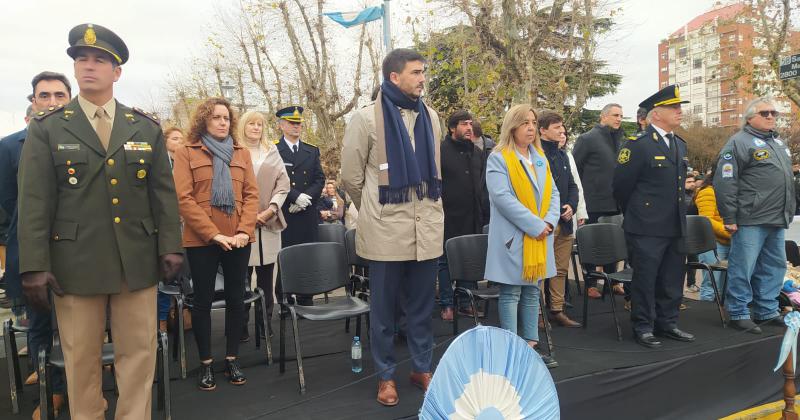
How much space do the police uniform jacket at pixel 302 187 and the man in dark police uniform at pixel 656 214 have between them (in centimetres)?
271

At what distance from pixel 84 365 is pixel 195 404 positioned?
2.83ft

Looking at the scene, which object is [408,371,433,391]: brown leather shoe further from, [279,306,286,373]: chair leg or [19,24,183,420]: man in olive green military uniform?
[19,24,183,420]: man in olive green military uniform

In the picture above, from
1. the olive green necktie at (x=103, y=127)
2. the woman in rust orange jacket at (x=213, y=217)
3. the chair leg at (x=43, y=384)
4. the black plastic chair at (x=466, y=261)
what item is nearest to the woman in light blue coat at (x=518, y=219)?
the black plastic chair at (x=466, y=261)

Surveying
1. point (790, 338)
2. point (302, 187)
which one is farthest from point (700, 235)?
point (302, 187)

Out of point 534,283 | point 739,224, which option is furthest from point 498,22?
point 534,283

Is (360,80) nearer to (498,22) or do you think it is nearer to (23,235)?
(498,22)

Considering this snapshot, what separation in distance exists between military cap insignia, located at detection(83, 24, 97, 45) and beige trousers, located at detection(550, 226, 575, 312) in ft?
13.0

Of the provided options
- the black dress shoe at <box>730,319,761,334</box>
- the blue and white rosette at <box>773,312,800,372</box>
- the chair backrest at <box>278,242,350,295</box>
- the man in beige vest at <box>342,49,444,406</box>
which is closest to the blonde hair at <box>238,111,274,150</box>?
the chair backrest at <box>278,242,350,295</box>

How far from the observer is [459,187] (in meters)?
5.00

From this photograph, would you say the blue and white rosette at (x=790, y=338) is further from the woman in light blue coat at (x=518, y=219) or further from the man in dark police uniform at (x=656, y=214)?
the woman in light blue coat at (x=518, y=219)

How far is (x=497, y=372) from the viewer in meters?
2.34

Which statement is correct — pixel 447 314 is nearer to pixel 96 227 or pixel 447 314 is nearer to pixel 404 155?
pixel 404 155

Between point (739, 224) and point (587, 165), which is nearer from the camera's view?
point (739, 224)

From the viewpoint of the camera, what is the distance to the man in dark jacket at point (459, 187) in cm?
500
